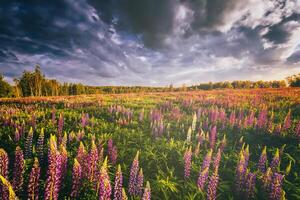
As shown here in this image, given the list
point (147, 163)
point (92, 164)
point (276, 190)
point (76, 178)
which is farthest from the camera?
point (147, 163)

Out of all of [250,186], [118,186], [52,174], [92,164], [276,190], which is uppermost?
[52,174]

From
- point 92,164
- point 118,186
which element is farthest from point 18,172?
point 118,186

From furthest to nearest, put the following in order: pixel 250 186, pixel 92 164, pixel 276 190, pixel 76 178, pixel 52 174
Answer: pixel 250 186 → pixel 92 164 → pixel 276 190 → pixel 76 178 → pixel 52 174

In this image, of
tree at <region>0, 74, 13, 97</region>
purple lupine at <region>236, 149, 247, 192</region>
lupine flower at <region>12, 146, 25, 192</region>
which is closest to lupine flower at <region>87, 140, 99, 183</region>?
lupine flower at <region>12, 146, 25, 192</region>

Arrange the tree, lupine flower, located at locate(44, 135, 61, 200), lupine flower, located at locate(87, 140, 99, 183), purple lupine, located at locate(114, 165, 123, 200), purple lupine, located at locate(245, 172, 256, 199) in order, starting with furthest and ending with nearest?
the tree → purple lupine, located at locate(245, 172, 256, 199) → lupine flower, located at locate(87, 140, 99, 183) → purple lupine, located at locate(114, 165, 123, 200) → lupine flower, located at locate(44, 135, 61, 200)

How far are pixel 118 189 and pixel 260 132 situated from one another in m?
6.68

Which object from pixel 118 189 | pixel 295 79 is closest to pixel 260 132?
pixel 118 189

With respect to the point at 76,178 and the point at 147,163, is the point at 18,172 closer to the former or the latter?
the point at 76,178

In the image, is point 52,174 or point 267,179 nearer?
point 52,174

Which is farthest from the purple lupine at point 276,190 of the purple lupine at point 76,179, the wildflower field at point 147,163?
the purple lupine at point 76,179

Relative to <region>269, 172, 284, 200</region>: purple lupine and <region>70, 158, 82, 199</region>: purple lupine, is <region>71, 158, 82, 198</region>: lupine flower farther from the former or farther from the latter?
<region>269, 172, 284, 200</region>: purple lupine

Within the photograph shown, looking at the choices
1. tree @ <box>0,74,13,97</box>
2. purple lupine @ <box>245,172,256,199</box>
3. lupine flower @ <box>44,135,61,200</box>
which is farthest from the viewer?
tree @ <box>0,74,13,97</box>

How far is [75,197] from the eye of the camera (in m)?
3.51

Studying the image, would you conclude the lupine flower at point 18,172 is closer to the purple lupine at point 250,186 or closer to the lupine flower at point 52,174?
the lupine flower at point 52,174
